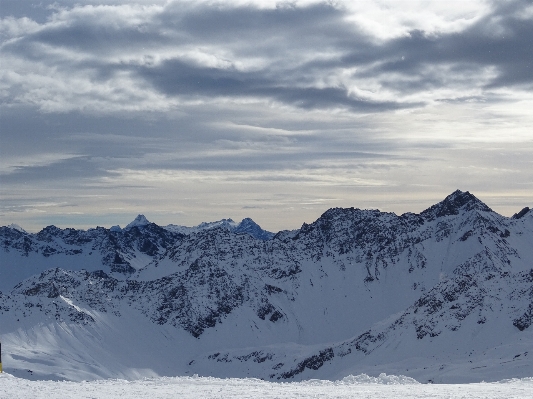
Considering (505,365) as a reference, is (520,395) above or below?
above

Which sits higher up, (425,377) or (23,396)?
(23,396)

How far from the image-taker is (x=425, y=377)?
170m

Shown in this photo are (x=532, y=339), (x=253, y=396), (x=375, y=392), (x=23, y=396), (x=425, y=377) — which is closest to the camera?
(x=23, y=396)

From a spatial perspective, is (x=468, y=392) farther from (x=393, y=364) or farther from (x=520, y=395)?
(x=393, y=364)

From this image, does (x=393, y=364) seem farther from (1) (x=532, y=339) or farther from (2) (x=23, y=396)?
(2) (x=23, y=396)

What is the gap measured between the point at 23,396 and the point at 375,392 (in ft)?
70.5

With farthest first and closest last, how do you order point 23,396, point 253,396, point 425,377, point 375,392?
point 425,377, point 375,392, point 253,396, point 23,396

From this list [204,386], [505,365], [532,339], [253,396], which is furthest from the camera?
[532,339]

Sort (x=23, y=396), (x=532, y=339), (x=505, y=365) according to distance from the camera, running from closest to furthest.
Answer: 1. (x=23, y=396)
2. (x=505, y=365)
3. (x=532, y=339)

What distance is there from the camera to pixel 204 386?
46.4 m

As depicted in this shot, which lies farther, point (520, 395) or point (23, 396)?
point (520, 395)

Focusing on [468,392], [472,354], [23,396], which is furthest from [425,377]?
[23,396]

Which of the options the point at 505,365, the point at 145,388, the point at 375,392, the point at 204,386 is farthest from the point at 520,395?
the point at 505,365

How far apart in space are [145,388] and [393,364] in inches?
6479
